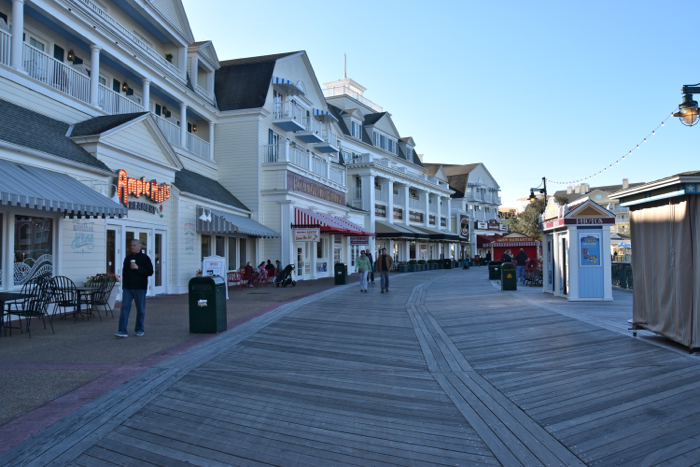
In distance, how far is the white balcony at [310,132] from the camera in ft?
90.1

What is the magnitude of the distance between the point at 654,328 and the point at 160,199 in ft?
43.9

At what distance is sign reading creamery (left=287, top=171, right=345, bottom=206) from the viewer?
24.4 metres

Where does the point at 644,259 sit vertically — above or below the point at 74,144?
below

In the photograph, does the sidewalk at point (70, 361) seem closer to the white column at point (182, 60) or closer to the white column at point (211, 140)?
the white column at point (182, 60)

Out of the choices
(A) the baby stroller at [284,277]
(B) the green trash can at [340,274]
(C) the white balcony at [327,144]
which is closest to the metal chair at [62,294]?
(A) the baby stroller at [284,277]

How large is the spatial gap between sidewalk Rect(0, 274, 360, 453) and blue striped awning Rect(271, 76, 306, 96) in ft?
51.7

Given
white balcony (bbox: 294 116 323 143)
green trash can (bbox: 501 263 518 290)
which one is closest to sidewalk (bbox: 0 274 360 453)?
green trash can (bbox: 501 263 518 290)

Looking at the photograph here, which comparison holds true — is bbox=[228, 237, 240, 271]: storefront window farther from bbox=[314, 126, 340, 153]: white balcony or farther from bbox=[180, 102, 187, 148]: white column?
bbox=[314, 126, 340, 153]: white balcony

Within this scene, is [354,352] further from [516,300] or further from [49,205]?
[516,300]

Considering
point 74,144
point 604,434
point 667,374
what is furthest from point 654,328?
point 74,144

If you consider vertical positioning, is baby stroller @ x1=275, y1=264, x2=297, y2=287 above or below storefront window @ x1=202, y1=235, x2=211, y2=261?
below

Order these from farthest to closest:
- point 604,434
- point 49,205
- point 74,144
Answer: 1. point 74,144
2. point 49,205
3. point 604,434

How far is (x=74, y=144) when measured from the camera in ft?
43.1

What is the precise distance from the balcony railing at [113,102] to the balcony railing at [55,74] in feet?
2.08
